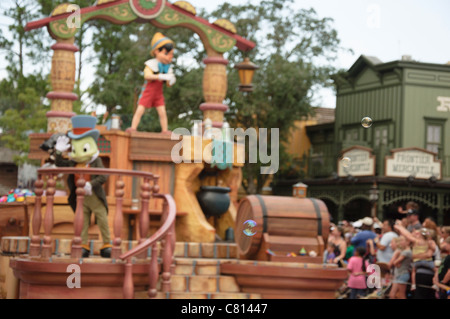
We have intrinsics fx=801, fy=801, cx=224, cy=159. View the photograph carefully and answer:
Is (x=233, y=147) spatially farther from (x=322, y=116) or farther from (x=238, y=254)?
(x=322, y=116)

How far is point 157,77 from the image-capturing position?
35.6 ft

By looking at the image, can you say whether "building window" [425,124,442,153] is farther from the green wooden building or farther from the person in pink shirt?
the person in pink shirt

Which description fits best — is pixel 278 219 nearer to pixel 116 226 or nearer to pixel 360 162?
pixel 116 226

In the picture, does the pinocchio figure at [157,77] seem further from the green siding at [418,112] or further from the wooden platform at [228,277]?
the green siding at [418,112]

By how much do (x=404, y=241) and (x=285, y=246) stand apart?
6.30 ft

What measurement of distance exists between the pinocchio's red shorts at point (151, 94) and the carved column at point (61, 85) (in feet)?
3.20


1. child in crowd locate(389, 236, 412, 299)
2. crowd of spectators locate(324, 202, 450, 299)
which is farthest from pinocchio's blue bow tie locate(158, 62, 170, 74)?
child in crowd locate(389, 236, 412, 299)

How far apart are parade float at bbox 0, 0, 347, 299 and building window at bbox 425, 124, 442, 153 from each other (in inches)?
591

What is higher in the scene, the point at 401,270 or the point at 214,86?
the point at 214,86

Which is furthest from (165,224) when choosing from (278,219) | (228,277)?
(278,219)

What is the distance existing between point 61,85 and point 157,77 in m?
1.35

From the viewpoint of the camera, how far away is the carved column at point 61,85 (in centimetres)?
1098

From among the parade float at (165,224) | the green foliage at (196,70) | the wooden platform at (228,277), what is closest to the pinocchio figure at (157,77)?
the parade float at (165,224)
